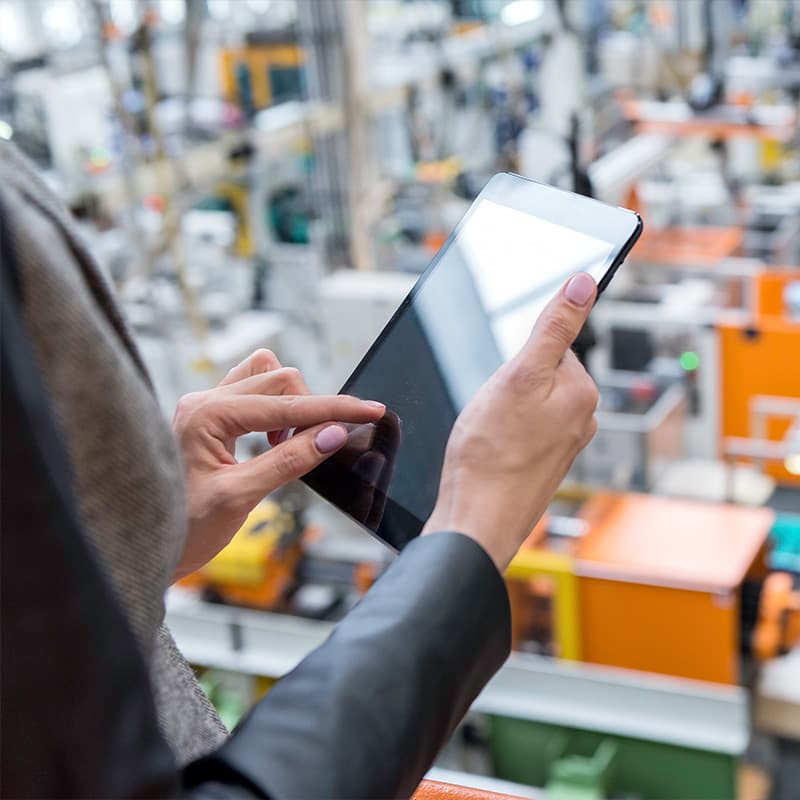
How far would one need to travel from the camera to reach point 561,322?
792 millimetres

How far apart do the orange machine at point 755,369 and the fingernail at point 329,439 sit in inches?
227

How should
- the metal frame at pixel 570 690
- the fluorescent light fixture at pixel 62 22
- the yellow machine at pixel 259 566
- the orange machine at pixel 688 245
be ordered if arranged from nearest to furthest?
1. the metal frame at pixel 570 690
2. the yellow machine at pixel 259 566
3. the orange machine at pixel 688 245
4. the fluorescent light fixture at pixel 62 22

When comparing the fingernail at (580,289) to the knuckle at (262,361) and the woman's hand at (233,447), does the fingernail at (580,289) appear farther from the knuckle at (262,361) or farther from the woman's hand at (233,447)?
the knuckle at (262,361)

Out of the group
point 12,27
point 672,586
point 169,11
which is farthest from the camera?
point 169,11

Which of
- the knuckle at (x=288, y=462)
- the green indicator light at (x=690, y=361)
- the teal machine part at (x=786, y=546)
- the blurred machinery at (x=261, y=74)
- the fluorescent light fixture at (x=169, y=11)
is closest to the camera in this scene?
the knuckle at (x=288, y=462)

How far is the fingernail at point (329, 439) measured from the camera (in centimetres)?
92

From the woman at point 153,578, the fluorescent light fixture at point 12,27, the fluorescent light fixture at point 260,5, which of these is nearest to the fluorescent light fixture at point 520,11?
the fluorescent light fixture at point 260,5

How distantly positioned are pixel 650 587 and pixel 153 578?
11.9 feet

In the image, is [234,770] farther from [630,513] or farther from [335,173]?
[335,173]

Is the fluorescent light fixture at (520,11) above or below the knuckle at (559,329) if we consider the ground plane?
above

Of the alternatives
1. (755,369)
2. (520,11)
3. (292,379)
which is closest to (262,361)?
(292,379)

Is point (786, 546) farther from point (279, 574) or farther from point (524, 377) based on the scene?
point (524, 377)

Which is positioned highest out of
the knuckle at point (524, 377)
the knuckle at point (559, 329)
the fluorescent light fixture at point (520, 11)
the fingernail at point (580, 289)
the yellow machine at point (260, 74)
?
the fluorescent light fixture at point (520, 11)

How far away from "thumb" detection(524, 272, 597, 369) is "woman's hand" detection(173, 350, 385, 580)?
0.62 feet
